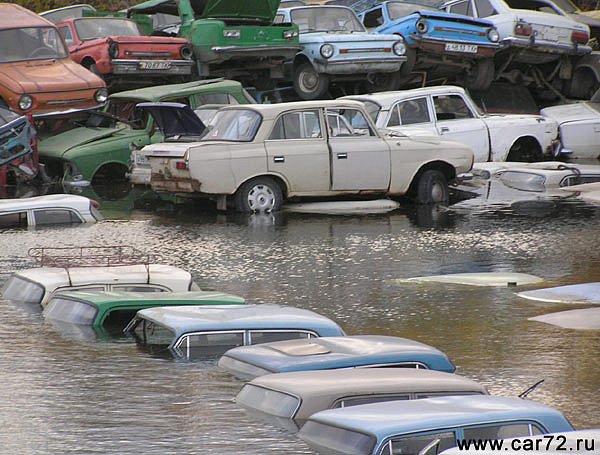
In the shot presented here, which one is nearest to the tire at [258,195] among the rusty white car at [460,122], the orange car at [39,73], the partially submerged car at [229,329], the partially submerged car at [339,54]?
the rusty white car at [460,122]

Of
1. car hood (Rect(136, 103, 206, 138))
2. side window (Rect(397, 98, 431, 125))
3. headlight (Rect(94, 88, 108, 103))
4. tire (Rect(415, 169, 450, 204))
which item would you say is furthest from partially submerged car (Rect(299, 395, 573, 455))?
headlight (Rect(94, 88, 108, 103))

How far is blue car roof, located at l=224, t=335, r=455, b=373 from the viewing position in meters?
7.64

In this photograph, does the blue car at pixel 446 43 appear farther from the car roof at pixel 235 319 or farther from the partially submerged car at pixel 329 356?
the partially submerged car at pixel 329 356

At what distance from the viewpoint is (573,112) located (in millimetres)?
23594

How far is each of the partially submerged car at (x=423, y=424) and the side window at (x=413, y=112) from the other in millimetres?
13651

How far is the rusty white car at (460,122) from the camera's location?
778 inches

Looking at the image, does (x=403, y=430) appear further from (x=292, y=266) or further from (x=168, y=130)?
(x=168, y=130)

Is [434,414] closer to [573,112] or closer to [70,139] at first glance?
[70,139]

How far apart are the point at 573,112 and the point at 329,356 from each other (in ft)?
55.7

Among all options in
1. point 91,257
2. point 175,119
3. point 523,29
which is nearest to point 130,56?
point 175,119

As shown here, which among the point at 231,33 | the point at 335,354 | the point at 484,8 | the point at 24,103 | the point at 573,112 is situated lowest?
the point at 335,354

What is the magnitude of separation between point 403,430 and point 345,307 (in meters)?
5.09

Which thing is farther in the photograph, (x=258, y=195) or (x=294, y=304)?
(x=258, y=195)

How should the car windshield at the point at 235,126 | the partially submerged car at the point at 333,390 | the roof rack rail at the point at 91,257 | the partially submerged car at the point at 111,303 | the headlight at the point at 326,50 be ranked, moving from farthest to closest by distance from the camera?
the headlight at the point at 326,50 → the car windshield at the point at 235,126 → the roof rack rail at the point at 91,257 → the partially submerged car at the point at 111,303 → the partially submerged car at the point at 333,390
